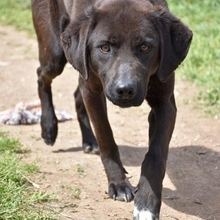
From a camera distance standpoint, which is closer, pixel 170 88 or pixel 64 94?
pixel 170 88

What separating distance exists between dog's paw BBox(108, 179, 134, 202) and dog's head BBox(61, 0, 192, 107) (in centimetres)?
76

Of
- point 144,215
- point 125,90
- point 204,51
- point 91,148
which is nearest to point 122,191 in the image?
point 144,215

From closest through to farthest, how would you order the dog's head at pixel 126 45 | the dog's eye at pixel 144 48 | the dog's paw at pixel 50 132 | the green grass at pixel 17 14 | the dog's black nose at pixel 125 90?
the dog's black nose at pixel 125 90
the dog's head at pixel 126 45
the dog's eye at pixel 144 48
the dog's paw at pixel 50 132
the green grass at pixel 17 14

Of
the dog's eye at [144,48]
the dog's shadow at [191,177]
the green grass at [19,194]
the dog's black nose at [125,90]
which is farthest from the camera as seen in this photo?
the dog's shadow at [191,177]

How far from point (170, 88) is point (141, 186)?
2.50 feet

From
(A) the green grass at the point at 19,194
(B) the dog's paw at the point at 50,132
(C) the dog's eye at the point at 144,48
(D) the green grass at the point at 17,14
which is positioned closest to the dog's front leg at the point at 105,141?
(A) the green grass at the point at 19,194

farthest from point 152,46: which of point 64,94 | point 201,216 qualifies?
point 64,94

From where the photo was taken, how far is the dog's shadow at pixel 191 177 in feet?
16.6

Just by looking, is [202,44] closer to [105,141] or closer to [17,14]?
[105,141]

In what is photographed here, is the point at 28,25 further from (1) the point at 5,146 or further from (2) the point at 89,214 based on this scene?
(2) the point at 89,214

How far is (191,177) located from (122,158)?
0.72 metres

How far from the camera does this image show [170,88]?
4.93 m

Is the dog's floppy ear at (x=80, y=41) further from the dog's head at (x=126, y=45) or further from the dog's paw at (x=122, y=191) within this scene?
the dog's paw at (x=122, y=191)

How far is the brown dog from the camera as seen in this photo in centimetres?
450
